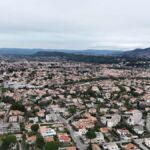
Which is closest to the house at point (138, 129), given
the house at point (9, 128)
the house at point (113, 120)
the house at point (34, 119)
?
the house at point (113, 120)

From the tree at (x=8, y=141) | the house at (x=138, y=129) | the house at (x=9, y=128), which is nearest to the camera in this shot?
the tree at (x=8, y=141)

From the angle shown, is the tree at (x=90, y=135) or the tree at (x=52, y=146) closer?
the tree at (x=52, y=146)

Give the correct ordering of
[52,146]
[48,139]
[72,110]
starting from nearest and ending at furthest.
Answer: [52,146]
[48,139]
[72,110]

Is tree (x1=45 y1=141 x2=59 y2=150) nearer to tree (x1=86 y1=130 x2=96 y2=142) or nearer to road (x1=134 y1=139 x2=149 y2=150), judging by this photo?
tree (x1=86 y1=130 x2=96 y2=142)

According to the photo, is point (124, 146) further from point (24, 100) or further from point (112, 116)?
point (24, 100)

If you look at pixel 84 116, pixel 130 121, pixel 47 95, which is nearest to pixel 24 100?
pixel 47 95

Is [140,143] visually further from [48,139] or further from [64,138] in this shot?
[48,139]

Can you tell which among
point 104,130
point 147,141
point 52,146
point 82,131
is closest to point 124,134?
point 104,130

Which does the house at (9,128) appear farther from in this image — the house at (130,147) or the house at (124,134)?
the house at (130,147)

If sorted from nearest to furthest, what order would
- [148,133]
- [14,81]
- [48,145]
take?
[48,145]
[148,133]
[14,81]

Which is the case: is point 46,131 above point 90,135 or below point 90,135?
below

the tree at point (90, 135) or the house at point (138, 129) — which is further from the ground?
the tree at point (90, 135)
